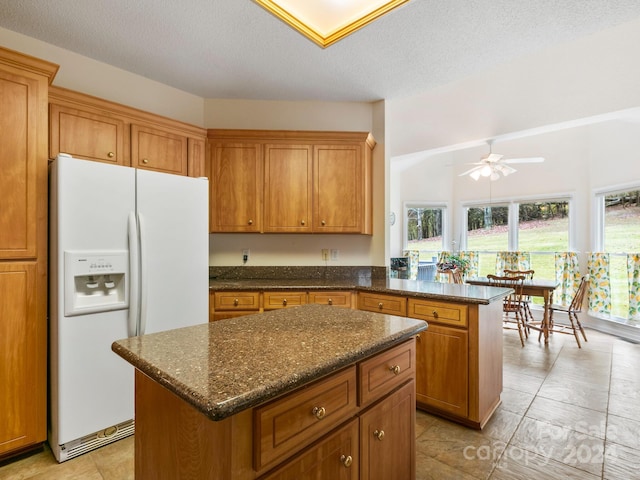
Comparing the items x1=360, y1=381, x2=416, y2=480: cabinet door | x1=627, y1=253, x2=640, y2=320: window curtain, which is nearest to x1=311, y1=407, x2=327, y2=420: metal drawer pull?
x1=360, y1=381, x2=416, y2=480: cabinet door

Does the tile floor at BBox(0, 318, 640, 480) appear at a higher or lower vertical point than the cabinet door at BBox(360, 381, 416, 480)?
lower

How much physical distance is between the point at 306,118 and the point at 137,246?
2088 millimetres

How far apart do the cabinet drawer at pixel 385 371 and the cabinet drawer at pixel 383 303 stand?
1.06 metres

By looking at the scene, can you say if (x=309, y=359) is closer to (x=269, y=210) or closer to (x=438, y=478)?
(x=438, y=478)

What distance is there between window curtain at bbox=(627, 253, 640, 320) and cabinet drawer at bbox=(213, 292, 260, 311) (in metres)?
4.74

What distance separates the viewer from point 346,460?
Answer: 42.9 inches

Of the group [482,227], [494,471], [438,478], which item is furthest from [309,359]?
[482,227]

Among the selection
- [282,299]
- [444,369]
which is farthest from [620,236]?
[282,299]

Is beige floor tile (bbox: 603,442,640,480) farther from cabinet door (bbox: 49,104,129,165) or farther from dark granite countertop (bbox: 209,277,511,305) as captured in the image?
cabinet door (bbox: 49,104,129,165)

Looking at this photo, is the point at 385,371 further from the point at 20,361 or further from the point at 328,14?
the point at 328,14

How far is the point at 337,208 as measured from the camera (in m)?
3.19

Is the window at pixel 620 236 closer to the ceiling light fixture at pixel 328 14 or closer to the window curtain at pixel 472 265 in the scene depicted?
the window curtain at pixel 472 265

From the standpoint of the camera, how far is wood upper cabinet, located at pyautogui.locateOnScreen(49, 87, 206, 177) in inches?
88.8

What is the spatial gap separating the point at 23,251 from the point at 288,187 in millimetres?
1956
